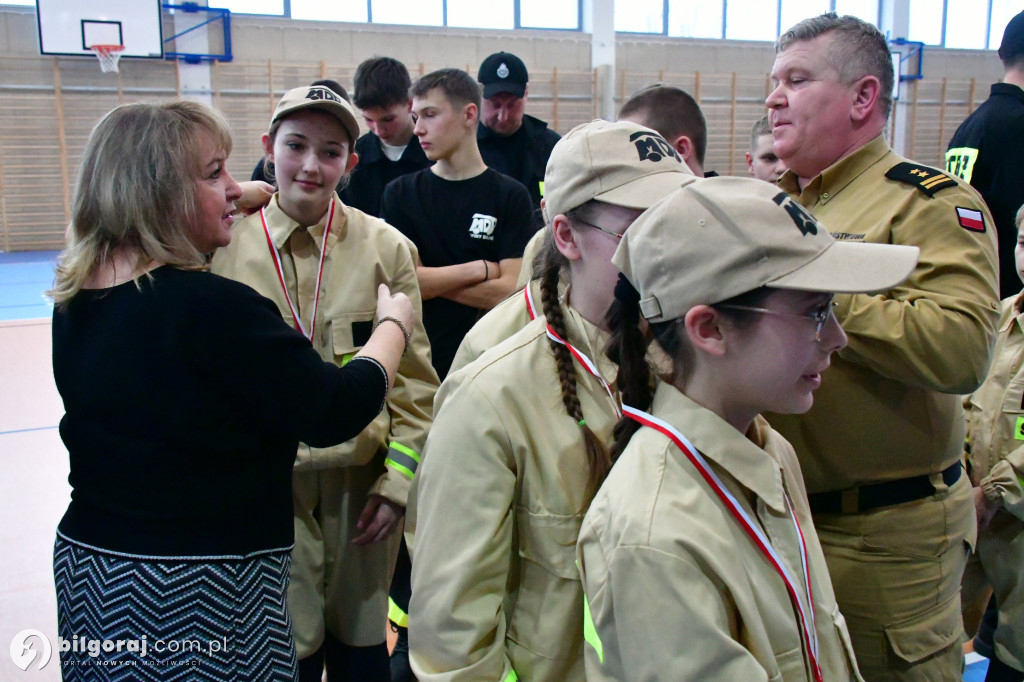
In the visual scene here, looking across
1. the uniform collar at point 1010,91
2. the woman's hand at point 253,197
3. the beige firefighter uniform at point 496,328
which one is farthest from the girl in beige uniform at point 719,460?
the uniform collar at point 1010,91

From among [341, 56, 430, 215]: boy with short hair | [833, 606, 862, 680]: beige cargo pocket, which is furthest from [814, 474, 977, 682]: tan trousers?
[341, 56, 430, 215]: boy with short hair

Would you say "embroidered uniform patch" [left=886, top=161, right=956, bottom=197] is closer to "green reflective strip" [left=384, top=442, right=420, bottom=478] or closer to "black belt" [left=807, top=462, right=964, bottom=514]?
"black belt" [left=807, top=462, right=964, bottom=514]

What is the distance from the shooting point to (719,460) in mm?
1104

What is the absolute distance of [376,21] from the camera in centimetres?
1229

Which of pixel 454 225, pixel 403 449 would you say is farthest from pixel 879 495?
pixel 454 225

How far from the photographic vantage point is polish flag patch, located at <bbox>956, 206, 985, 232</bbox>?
162 cm

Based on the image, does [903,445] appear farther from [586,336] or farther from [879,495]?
[586,336]

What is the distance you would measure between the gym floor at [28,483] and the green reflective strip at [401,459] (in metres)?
1.35

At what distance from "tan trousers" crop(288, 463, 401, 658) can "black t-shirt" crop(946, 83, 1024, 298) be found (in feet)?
8.79

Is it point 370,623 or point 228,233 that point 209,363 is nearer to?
point 228,233

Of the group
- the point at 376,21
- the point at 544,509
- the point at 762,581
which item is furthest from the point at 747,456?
the point at 376,21

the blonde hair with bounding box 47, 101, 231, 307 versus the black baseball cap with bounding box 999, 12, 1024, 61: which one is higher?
the black baseball cap with bounding box 999, 12, 1024, 61

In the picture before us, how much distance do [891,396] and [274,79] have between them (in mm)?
11838

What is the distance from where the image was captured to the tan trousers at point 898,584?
166 centimetres
